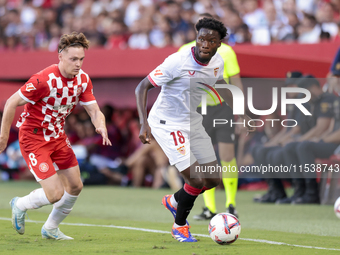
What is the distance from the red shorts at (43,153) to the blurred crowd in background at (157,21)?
5.64 m

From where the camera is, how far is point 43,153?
5680 millimetres

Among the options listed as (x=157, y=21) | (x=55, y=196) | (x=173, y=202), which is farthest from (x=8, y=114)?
(x=157, y=21)

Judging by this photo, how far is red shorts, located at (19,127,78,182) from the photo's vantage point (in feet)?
18.4

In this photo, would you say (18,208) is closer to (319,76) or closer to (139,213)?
(139,213)

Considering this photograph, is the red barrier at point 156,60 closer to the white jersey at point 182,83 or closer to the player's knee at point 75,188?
the white jersey at point 182,83

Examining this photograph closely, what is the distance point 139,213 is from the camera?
28.0ft

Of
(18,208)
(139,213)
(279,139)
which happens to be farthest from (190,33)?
(18,208)

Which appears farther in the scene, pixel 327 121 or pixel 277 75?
pixel 277 75

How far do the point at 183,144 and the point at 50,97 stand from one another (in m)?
1.45

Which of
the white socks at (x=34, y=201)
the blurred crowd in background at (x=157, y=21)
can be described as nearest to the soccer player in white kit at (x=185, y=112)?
the white socks at (x=34, y=201)

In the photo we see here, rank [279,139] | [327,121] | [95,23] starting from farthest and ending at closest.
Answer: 1. [95,23]
2. [279,139]
3. [327,121]

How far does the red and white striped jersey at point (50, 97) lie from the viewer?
555 cm

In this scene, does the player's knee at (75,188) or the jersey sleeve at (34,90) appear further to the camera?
the player's knee at (75,188)

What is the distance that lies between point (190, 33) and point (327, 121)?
500 centimetres
